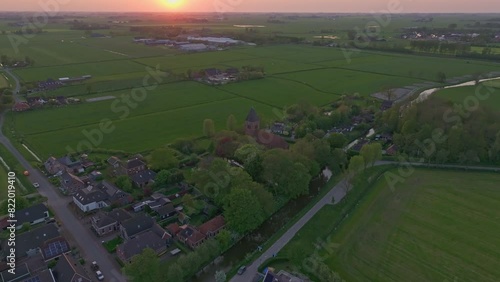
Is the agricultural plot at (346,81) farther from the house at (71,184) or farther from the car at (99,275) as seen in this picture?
the car at (99,275)

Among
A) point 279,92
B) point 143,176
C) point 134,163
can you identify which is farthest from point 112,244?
point 279,92

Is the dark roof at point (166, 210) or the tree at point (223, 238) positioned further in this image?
the dark roof at point (166, 210)

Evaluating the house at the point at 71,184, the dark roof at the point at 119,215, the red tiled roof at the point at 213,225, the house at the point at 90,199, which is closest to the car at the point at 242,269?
the red tiled roof at the point at 213,225

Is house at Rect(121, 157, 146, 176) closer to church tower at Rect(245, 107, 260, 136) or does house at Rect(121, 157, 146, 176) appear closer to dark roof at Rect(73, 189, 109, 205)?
dark roof at Rect(73, 189, 109, 205)

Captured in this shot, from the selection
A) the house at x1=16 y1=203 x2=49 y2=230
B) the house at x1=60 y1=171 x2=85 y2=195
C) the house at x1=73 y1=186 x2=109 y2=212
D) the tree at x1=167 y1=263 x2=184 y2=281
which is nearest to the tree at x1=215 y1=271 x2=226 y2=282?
the tree at x1=167 y1=263 x2=184 y2=281

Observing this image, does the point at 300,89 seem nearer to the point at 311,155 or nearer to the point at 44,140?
the point at 311,155

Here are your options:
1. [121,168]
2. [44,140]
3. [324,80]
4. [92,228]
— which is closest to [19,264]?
[92,228]
